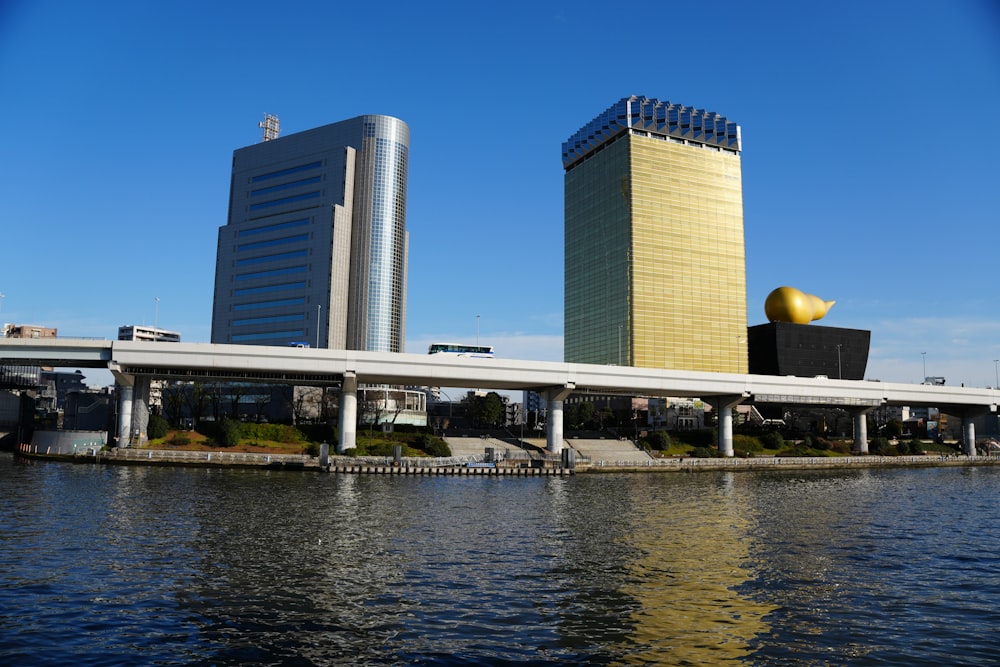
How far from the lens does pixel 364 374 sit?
9762 cm

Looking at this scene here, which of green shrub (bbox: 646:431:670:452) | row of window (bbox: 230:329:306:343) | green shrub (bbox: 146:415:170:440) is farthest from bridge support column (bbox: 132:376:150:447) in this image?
row of window (bbox: 230:329:306:343)

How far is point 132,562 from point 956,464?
130 meters

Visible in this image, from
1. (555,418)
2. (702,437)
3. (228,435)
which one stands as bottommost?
(228,435)

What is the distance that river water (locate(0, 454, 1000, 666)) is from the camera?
21422 mm

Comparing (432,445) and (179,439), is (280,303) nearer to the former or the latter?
(179,439)

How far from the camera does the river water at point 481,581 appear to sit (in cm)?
2142

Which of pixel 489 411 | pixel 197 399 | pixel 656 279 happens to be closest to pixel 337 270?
pixel 489 411

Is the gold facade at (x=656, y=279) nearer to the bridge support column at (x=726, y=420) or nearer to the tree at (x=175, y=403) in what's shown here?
the bridge support column at (x=726, y=420)

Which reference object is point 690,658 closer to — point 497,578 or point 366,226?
point 497,578

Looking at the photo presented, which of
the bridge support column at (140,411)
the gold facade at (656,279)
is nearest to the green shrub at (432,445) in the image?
the bridge support column at (140,411)

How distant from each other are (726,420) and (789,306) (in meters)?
63.0

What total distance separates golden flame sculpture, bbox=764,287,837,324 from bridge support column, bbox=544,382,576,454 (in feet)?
272

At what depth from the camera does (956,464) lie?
400 ft

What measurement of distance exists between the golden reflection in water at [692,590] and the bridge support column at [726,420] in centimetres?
6420
